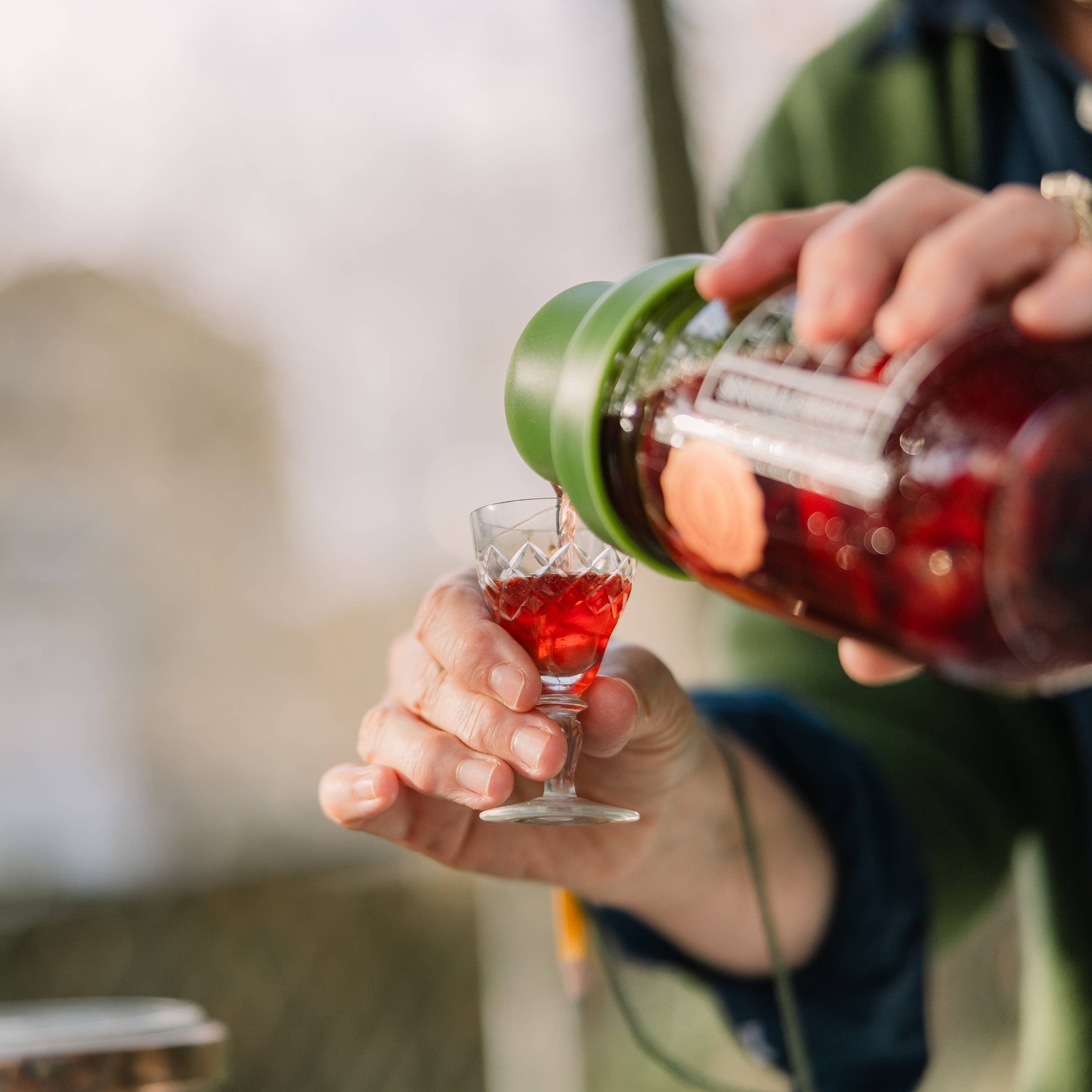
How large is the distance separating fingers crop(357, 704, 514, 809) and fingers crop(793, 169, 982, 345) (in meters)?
0.34

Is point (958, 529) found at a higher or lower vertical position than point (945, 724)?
higher

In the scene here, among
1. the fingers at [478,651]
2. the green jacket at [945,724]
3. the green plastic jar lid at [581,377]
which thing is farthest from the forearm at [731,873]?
the green plastic jar lid at [581,377]

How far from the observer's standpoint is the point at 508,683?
27.6 inches

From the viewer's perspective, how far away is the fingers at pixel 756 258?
0.55m

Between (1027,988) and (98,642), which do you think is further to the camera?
(98,642)

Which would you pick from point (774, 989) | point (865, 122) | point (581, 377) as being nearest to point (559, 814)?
point (581, 377)

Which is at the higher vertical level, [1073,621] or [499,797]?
[1073,621]

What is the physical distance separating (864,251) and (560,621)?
1.10ft

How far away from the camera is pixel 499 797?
700 millimetres

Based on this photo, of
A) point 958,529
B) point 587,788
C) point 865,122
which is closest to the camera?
point 958,529

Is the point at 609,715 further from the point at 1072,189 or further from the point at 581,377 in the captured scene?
the point at 1072,189

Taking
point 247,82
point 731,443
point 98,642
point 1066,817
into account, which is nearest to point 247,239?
point 247,82

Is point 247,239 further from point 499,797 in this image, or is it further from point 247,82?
point 499,797

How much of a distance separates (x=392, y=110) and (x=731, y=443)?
9.14 feet
